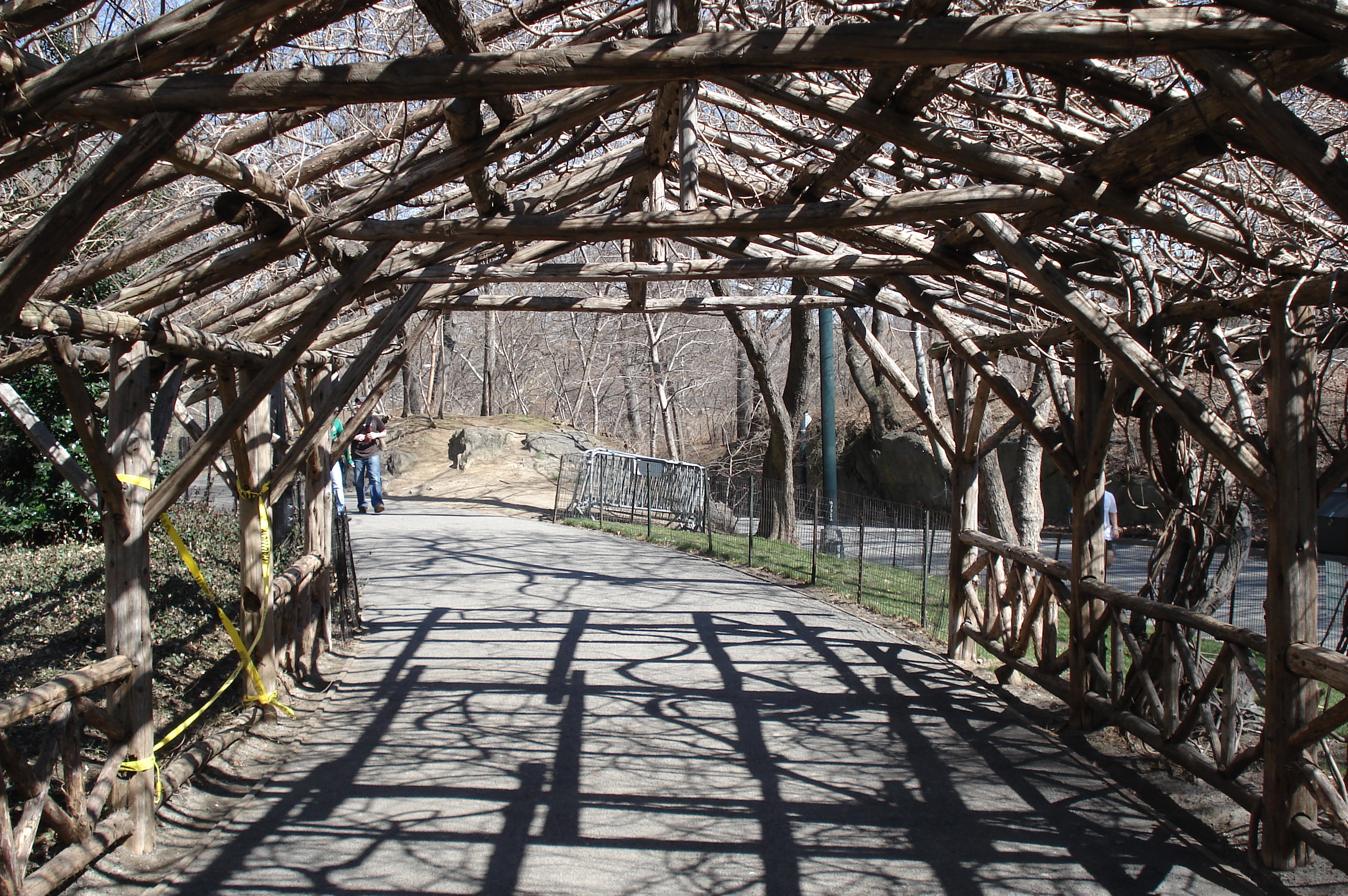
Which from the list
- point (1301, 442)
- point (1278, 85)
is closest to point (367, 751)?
point (1301, 442)

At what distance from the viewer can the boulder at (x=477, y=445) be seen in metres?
25.5

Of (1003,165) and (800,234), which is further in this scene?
(800,234)

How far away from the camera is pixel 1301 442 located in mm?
4195

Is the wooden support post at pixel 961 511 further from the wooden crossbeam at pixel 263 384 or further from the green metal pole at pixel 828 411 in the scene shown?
the green metal pole at pixel 828 411

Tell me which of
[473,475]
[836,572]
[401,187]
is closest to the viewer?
[401,187]

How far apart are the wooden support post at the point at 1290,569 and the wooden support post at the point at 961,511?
408 centimetres

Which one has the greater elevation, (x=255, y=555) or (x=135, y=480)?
(x=135, y=480)

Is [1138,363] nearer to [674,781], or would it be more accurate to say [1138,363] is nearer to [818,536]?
[674,781]

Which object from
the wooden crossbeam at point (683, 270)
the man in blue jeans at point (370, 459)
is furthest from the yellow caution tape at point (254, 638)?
the man in blue jeans at point (370, 459)

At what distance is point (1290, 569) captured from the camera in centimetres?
424

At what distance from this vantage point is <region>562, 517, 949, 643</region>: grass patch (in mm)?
10531

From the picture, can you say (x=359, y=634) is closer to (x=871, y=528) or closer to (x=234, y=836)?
(x=234, y=836)

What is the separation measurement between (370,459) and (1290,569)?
15.7 meters

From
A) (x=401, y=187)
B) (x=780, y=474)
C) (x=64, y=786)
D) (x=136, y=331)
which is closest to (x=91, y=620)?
(x=64, y=786)
